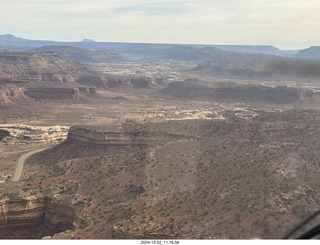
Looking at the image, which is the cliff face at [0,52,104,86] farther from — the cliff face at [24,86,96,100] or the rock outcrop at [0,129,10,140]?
the rock outcrop at [0,129,10,140]

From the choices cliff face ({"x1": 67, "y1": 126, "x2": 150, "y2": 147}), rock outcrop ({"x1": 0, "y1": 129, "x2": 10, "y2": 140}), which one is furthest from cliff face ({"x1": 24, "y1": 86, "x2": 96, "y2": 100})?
cliff face ({"x1": 67, "y1": 126, "x2": 150, "y2": 147})

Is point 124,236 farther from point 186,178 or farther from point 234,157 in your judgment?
point 234,157

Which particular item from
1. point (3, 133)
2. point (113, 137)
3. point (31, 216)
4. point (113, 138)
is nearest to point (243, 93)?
point (3, 133)

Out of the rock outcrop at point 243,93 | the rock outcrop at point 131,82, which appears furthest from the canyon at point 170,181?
the rock outcrop at point 131,82

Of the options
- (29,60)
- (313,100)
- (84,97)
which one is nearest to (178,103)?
(84,97)

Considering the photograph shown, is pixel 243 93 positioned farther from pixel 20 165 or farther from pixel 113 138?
pixel 20 165
